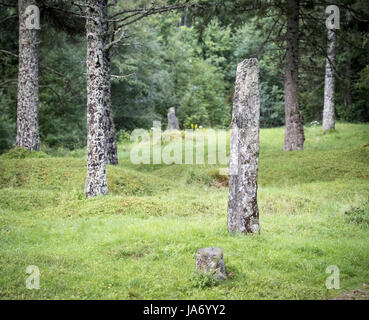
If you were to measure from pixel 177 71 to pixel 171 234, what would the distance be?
34.2 meters

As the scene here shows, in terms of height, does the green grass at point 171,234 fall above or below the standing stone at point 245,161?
below

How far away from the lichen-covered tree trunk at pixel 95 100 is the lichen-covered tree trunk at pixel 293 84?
381 inches

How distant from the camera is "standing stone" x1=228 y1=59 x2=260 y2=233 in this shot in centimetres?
948

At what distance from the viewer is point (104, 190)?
13195mm

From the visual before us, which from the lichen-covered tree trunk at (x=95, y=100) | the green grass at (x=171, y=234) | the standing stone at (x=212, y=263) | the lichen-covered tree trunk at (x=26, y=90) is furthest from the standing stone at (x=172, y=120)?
the standing stone at (x=212, y=263)

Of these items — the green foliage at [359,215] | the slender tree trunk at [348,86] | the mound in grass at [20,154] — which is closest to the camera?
the green foliage at [359,215]

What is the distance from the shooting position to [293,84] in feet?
65.7

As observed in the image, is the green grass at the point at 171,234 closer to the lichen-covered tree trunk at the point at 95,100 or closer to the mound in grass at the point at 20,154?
the mound in grass at the point at 20,154

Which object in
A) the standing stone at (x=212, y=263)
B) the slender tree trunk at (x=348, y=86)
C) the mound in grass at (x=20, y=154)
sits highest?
the slender tree trunk at (x=348, y=86)

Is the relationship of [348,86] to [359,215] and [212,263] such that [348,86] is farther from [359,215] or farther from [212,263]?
[212,263]

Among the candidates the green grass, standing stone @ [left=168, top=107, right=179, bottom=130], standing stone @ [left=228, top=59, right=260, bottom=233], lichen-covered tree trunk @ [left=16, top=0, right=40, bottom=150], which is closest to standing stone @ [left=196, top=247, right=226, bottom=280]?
the green grass

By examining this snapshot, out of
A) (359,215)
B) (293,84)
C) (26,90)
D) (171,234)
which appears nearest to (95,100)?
(171,234)

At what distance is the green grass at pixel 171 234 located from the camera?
23.4 feet

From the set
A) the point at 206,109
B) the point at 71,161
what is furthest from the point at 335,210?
the point at 206,109
